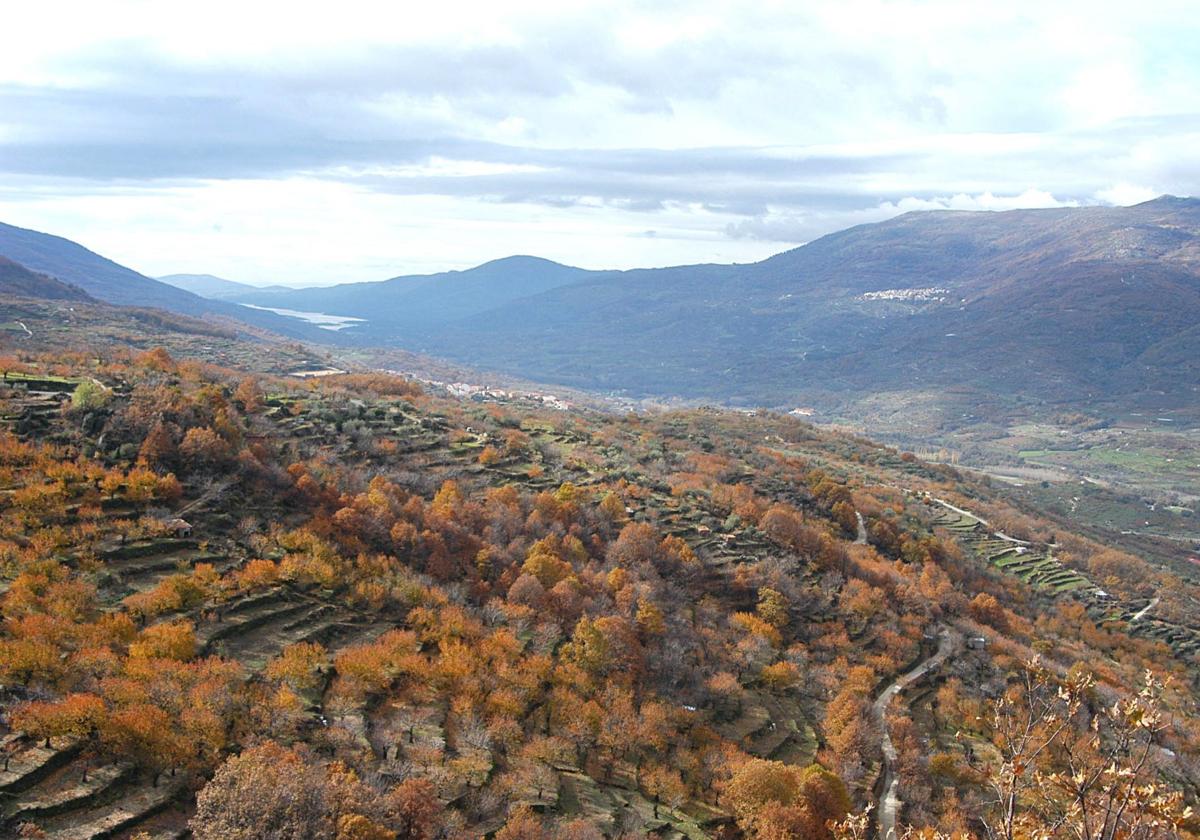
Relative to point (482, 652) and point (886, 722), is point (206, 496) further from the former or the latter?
point (886, 722)

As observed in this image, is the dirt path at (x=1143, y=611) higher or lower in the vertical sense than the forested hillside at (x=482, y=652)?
lower

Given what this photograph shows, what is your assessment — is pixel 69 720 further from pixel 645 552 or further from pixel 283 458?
pixel 645 552

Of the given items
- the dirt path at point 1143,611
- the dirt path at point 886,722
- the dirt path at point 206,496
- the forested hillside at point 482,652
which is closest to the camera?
the forested hillside at point 482,652

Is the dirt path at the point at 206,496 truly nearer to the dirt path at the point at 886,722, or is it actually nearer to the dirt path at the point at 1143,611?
the dirt path at the point at 886,722

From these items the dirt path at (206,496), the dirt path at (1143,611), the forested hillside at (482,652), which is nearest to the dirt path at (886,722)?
the forested hillside at (482,652)

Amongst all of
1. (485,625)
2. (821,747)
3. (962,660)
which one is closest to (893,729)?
(821,747)

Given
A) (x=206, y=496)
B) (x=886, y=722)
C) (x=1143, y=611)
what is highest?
(x=206, y=496)

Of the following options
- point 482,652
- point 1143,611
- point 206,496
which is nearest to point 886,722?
point 482,652
